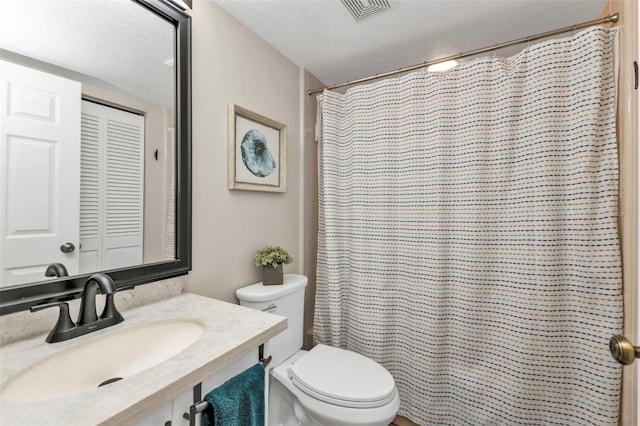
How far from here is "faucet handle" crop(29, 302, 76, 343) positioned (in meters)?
0.75

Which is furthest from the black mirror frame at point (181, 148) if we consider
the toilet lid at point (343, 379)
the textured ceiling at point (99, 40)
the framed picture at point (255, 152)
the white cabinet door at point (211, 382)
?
the toilet lid at point (343, 379)

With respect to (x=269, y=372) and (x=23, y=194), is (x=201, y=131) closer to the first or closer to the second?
(x=23, y=194)

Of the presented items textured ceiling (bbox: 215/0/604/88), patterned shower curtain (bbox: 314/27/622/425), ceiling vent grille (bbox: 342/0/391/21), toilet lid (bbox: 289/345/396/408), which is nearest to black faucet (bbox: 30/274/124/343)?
toilet lid (bbox: 289/345/396/408)

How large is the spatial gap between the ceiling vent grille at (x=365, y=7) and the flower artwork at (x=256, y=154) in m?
0.76

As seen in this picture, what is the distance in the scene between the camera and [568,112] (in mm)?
1232

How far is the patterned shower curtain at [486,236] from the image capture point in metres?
1.17

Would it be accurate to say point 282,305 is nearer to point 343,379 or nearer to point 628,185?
point 343,379

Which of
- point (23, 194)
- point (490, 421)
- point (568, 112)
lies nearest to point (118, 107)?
point (23, 194)

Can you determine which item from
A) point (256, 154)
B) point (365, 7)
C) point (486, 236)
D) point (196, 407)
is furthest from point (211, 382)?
point (365, 7)

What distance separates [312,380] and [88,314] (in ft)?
2.91

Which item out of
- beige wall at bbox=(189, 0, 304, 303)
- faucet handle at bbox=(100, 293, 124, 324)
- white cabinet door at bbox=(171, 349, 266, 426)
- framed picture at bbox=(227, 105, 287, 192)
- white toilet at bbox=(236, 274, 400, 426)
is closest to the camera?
white cabinet door at bbox=(171, 349, 266, 426)

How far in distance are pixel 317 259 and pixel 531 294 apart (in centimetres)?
118

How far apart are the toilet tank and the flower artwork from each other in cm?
63

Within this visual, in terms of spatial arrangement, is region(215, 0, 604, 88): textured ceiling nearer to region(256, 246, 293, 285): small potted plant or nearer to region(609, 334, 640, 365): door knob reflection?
region(256, 246, 293, 285): small potted plant
